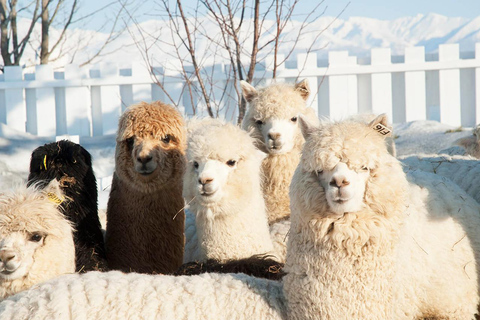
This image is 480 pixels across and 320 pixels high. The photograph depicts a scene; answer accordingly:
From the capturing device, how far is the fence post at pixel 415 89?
11.6 meters

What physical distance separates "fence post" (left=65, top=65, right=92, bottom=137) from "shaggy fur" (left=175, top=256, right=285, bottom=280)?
7.80 meters

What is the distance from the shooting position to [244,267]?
4.41 meters

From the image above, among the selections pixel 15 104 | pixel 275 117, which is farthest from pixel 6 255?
pixel 15 104

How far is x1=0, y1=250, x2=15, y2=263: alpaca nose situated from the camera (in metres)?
3.68

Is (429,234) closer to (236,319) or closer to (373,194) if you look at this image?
(373,194)

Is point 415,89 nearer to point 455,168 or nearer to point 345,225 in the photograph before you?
point 455,168

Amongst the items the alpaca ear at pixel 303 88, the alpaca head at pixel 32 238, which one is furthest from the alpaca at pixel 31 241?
the alpaca ear at pixel 303 88

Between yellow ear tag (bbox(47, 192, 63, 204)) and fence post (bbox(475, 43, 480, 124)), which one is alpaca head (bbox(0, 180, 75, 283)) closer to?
yellow ear tag (bbox(47, 192, 63, 204))

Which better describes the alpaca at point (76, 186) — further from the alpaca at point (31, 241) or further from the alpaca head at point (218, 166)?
the alpaca head at point (218, 166)

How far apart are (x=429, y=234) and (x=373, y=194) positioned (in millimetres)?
1304

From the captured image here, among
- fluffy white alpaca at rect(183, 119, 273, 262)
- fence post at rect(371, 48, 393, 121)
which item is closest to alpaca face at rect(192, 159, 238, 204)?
fluffy white alpaca at rect(183, 119, 273, 262)

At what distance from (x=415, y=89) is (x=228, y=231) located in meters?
7.89

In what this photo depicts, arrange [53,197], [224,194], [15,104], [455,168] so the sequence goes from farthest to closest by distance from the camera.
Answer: [15,104], [455,168], [224,194], [53,197]

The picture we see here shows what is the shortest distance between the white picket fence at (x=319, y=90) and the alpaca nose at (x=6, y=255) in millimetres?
7646
